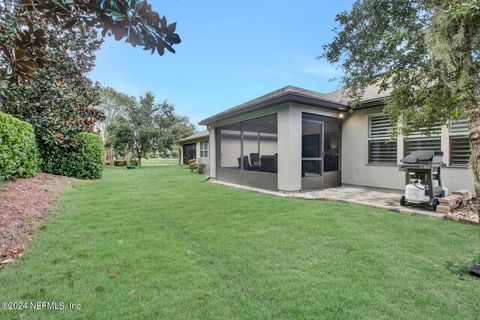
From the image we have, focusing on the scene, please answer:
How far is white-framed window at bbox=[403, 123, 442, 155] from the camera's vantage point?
6.37 meters

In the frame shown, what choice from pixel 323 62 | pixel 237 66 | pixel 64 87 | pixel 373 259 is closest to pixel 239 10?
pixel 323 62

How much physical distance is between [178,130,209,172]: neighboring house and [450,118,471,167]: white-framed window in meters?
13.3

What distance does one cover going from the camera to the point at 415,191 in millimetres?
5164

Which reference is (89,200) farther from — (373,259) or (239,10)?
(239,10)

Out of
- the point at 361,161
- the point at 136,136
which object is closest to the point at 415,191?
the point at 361,161

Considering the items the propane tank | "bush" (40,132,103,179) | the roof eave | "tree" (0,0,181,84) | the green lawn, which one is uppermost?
the roof eave

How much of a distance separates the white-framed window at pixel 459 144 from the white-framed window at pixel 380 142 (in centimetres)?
134

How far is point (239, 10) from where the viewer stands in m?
7.84

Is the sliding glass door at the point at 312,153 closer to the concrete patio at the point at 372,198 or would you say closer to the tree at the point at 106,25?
the concrete patio at the point at 372,198

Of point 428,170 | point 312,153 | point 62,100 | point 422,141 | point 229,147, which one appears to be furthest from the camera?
point 229,147

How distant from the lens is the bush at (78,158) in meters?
9.90

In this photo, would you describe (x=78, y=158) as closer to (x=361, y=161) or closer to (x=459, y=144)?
(x=361, y=161)

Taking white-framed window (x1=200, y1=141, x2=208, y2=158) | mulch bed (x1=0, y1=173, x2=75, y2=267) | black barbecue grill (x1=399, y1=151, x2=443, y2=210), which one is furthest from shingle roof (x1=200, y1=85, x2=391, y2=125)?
white-framed window (x1=200, y1=141, x2=208, y2=158)

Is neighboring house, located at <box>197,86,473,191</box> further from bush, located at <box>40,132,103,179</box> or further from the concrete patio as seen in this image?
bush, located at <box>40,132,103,179</box>
